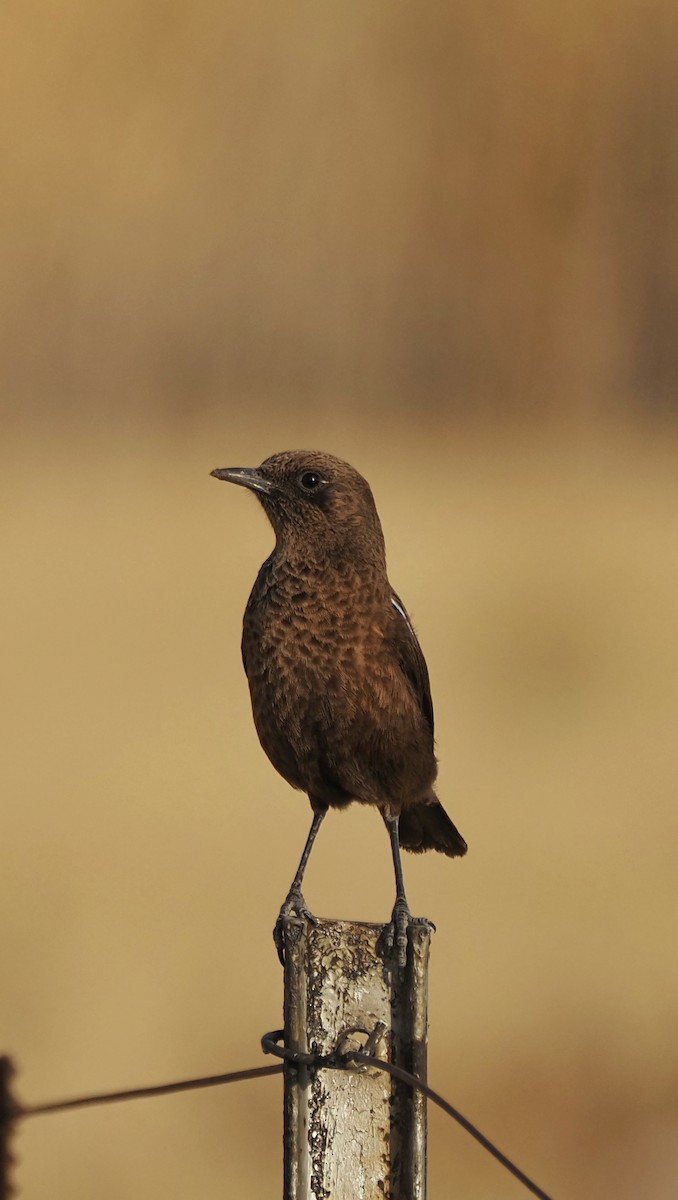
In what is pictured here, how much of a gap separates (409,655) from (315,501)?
46 centimetres

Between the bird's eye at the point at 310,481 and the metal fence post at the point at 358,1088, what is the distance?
182 cm

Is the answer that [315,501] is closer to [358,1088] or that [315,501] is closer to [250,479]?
[250,479]

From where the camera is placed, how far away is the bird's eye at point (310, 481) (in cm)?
472

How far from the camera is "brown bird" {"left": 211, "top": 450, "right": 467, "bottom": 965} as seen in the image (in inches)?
173

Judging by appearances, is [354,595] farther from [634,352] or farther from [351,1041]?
[634,352]

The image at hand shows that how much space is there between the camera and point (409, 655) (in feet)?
15.0

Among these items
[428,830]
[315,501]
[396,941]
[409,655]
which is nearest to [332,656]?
[409,655]

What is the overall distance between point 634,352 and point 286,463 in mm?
12523

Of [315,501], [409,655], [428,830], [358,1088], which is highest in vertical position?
[315,501]

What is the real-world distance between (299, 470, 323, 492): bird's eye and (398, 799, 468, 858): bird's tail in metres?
0.88

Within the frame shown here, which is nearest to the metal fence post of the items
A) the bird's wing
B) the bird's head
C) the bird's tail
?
the bird's wing

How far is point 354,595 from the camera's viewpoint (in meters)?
4.50

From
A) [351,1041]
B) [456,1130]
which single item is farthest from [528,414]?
[351,1041]

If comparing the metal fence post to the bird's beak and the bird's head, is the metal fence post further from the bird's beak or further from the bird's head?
the bird's beak
